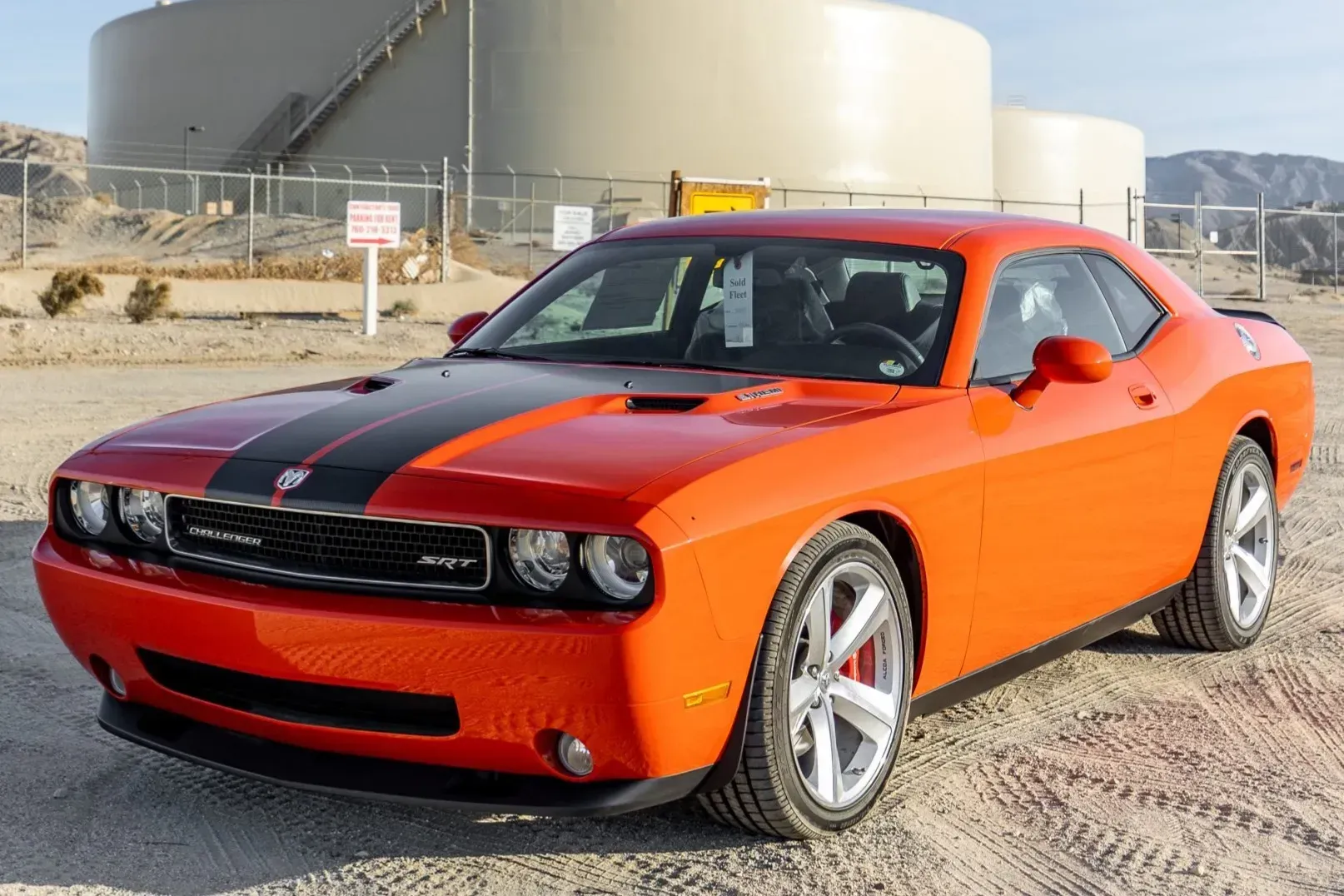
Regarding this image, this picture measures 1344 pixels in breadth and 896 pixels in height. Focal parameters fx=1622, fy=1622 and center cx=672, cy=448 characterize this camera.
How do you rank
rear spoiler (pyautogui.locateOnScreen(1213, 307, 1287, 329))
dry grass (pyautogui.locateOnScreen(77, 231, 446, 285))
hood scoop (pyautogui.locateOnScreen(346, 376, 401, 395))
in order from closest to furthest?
hood scoop (pyautogui.locateOnScreen(346, 376, 401, 395)) < rear spoiler (pyautogui.locateOnScreen(1213, 307, 1287, 329)) < dry grass (pyautogui.locateOnScreen(77, 231, 446, 285))

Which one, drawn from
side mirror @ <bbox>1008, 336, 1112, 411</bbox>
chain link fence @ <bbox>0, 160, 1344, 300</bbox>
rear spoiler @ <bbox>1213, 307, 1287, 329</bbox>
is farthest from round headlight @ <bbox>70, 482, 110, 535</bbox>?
chain link fence @ <bbox>0, 160, 1344, 300</bbox>

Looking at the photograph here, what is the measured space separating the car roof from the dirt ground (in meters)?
1.43

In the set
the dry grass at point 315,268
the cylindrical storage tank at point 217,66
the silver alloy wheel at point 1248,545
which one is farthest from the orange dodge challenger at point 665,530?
the cylindrical storage tank at point 217,66

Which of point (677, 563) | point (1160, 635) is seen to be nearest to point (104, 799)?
point (677, 563)

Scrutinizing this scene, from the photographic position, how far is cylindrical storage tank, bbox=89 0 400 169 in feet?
158

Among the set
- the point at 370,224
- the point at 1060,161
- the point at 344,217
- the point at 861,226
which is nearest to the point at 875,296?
the point at 861,226

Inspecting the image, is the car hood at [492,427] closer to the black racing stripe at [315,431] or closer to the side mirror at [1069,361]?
the black racing stripe at [315,431]

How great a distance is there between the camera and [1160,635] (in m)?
5.71

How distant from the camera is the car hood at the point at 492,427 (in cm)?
337

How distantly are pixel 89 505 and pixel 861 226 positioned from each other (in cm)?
235

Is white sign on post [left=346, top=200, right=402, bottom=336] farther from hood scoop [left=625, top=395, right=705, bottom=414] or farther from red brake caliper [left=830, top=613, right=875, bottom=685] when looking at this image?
red brake caliper [left=830, top=613, right=875, bottom=685]

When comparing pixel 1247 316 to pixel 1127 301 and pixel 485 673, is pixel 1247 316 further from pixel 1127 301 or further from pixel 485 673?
pixel 485 673

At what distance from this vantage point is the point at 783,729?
11.4 feet

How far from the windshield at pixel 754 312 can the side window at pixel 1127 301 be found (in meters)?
0.85
